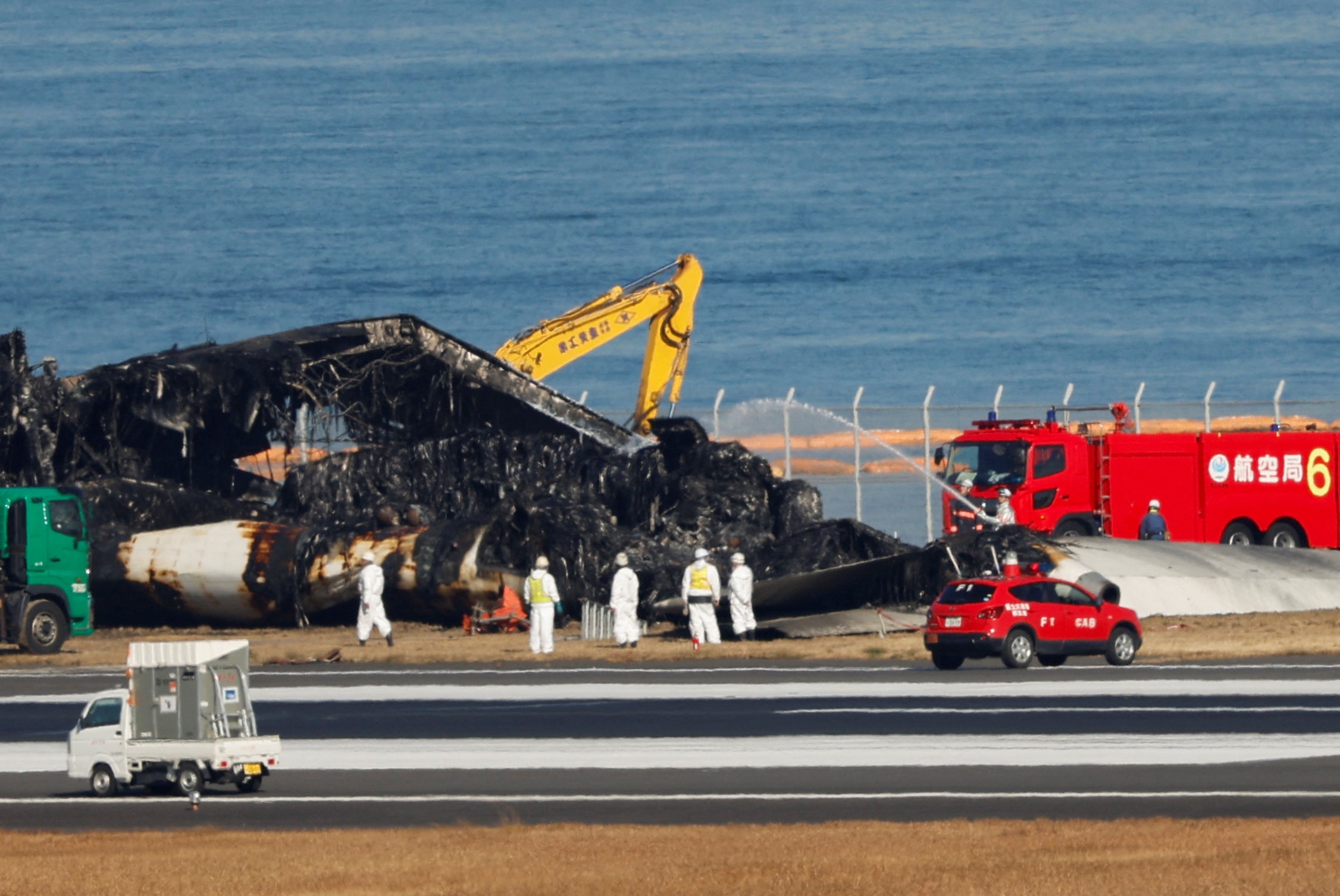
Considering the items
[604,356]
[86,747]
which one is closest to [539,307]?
[604,356]

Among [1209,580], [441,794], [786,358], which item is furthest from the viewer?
[786,358]

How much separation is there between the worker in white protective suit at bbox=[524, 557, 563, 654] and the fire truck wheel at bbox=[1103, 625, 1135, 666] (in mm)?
8782

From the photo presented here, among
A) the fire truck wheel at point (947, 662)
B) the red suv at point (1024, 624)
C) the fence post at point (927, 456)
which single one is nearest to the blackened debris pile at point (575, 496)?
the fence post at point (927, 456)

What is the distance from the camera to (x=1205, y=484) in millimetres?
43438

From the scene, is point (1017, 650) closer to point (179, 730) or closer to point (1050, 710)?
point (1050, 710)

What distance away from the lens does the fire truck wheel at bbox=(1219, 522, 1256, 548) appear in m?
43.8

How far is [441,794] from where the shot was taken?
1888cm

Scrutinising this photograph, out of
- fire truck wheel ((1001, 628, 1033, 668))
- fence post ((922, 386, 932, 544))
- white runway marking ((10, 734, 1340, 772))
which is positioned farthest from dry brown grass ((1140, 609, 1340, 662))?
white runway marking ((10, 734, 1340, 772))

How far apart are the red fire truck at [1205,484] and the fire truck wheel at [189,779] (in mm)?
26170

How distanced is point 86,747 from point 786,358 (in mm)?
86782

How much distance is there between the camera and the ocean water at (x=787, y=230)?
4284 inches

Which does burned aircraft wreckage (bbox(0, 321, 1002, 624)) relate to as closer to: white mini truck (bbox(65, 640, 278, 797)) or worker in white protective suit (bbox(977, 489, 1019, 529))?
worker in white protective suit (bbox(977, 489, 1019, 529))

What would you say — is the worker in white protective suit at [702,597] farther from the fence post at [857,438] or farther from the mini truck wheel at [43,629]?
the mini truck wheel at [43,629]

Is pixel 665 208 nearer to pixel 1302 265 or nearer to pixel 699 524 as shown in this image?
pixel 1302 265
